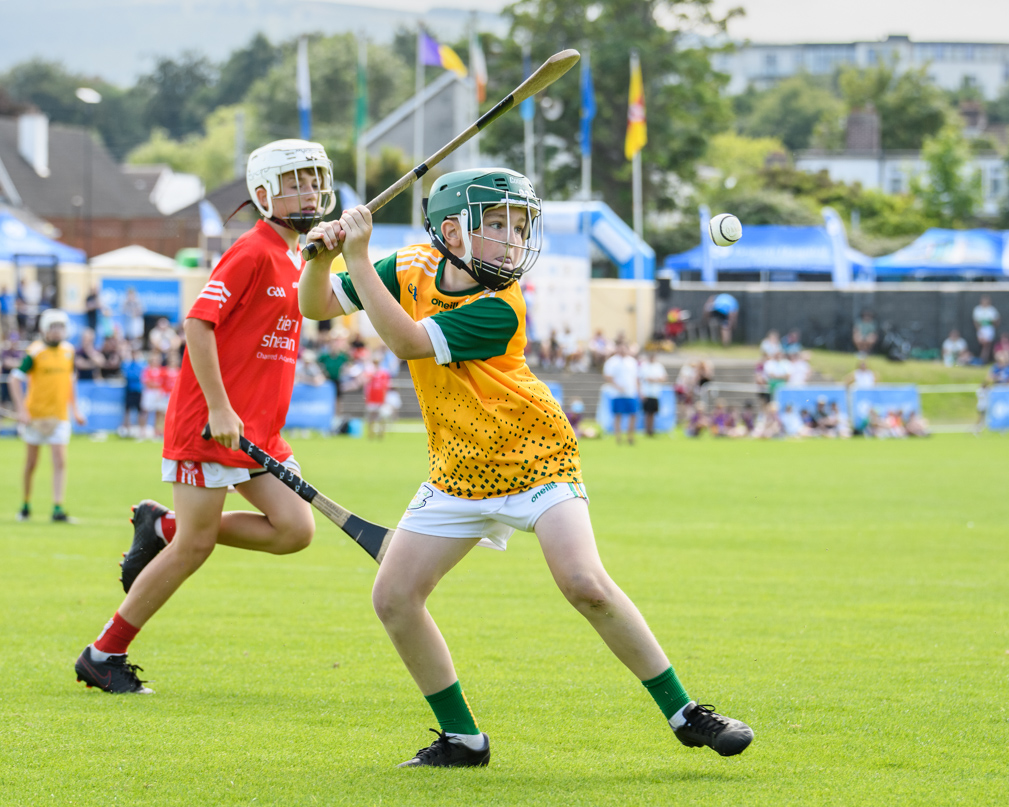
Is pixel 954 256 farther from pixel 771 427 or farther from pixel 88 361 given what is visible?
pixel 88 361

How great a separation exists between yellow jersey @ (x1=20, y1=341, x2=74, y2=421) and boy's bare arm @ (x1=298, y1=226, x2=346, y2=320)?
863 centimetres

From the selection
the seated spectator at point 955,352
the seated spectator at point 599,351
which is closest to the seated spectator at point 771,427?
Result: the seated spectator at point 599,351

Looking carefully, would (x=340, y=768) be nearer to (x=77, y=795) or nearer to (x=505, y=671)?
(x=77, y=795)

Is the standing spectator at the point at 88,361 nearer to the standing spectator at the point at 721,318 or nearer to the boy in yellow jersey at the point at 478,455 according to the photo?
the standing spectator at the point at 721,318

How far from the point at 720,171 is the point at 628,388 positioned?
2656 inches

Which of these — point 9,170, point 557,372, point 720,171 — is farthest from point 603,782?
point 720,171

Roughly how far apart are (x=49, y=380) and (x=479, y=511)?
374 inches

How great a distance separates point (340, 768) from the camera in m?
4.49

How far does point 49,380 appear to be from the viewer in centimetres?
1270

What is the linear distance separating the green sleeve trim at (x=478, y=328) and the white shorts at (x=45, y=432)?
368 inches

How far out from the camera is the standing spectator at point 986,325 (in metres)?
40.2

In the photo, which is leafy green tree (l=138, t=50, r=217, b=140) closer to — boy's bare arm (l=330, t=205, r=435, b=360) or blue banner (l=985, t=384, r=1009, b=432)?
blue banner (l=985, t=384, r=1009, b=432)

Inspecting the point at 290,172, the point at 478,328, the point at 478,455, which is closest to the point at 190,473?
the point at 290,172

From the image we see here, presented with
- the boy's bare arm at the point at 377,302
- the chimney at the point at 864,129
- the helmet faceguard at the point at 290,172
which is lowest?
the boy's bare arm at the point at 377,302
